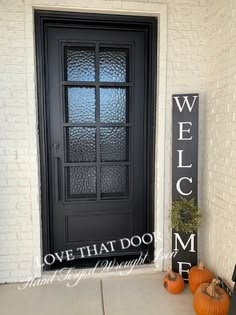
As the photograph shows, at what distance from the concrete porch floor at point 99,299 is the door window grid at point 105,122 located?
716 mm

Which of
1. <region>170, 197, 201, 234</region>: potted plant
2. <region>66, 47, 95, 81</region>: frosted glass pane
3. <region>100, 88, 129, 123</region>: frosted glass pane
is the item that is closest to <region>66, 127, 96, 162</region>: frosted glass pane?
<region>100, 88, 129, 123</region>: frosted glass pane

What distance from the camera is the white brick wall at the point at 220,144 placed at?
179 centimetres

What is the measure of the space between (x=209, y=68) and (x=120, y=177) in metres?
1.18

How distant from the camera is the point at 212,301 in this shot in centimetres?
161

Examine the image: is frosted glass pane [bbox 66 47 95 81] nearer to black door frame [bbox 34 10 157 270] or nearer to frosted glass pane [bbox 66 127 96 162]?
black door frame [bbox 34 10 157 270]

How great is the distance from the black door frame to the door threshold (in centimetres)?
11

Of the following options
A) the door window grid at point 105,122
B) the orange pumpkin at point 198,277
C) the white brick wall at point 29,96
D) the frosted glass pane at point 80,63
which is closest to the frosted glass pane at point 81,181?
the door window grid at point 105,122

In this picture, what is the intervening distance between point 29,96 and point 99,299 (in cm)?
161

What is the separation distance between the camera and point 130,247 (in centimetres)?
241

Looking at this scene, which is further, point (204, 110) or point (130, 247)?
point (130, 247)

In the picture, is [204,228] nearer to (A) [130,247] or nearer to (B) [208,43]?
(A) [130,247]

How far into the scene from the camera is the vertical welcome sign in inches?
80.3

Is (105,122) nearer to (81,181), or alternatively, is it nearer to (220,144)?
(81,181)

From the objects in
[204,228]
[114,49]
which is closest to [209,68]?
[114,49]
